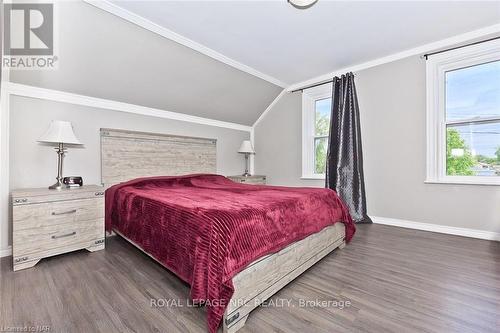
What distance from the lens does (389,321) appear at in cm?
129

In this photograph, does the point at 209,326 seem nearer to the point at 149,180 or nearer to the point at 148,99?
the point at 149,180

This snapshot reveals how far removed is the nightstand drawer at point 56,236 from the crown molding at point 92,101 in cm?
144

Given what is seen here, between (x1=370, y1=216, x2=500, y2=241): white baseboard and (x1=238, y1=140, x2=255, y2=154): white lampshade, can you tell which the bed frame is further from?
(x1=370, y1=216, x2=500, y2=241): white baseboard

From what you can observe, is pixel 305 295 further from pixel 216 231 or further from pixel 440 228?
pixel 440 228

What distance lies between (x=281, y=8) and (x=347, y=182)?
7.87 feet

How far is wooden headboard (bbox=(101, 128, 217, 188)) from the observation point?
2.98 m

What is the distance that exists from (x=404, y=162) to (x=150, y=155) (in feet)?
11.5

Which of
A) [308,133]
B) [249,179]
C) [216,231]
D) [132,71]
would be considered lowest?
[216,231]

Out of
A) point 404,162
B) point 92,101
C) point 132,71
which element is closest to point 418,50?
point 404,162

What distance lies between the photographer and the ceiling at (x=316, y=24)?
2250 millimetres

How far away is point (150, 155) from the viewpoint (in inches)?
133

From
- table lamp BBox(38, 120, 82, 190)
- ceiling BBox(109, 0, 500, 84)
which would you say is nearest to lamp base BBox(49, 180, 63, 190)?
table lamp BBox(38, 120, 82, 190)

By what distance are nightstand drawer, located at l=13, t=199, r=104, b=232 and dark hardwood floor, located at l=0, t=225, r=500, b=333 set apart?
35cm

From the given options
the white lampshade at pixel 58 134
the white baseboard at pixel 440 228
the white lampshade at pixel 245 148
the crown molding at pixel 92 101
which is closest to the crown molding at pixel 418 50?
the white lampshade at pixel 245 148
